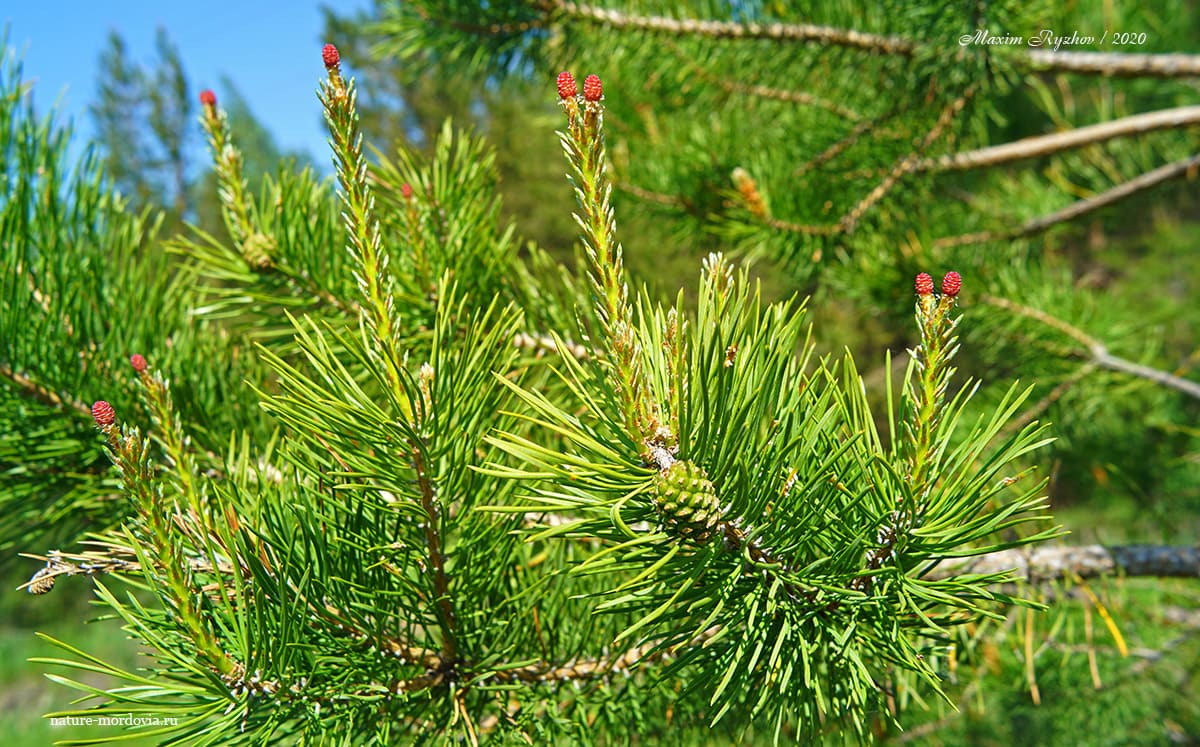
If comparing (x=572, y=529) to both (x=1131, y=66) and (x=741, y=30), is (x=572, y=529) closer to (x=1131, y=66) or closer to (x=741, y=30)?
(x=741, y=30)

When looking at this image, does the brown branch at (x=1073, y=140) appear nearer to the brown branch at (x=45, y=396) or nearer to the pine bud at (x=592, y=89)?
the pine bud at (x=592, y=89)

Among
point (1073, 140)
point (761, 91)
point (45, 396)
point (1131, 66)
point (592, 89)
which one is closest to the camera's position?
point (592, 89)

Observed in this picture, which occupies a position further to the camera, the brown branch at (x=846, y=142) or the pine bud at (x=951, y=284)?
the brown branch at (x=846, y=142)

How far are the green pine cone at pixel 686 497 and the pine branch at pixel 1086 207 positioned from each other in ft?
4.62

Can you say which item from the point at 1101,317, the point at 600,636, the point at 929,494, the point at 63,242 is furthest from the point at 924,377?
the point at 1101,317

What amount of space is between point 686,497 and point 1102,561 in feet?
2.63

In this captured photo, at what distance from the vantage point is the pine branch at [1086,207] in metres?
1.53

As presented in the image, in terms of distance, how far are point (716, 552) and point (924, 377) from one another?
17 centimetres

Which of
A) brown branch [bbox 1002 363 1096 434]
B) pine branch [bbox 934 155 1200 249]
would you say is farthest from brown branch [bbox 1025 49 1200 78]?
brown branch [bbox 1002 363 1096 434]

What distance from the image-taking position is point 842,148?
A: 1.35 metres

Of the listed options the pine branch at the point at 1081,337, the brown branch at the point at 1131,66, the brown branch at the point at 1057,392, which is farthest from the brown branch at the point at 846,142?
the brown branch at the point at 1057,392

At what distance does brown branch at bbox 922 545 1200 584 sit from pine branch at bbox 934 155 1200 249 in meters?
0.84

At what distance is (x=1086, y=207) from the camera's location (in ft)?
5.19

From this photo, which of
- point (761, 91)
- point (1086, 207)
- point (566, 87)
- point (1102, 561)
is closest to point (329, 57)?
point (566, 87)
